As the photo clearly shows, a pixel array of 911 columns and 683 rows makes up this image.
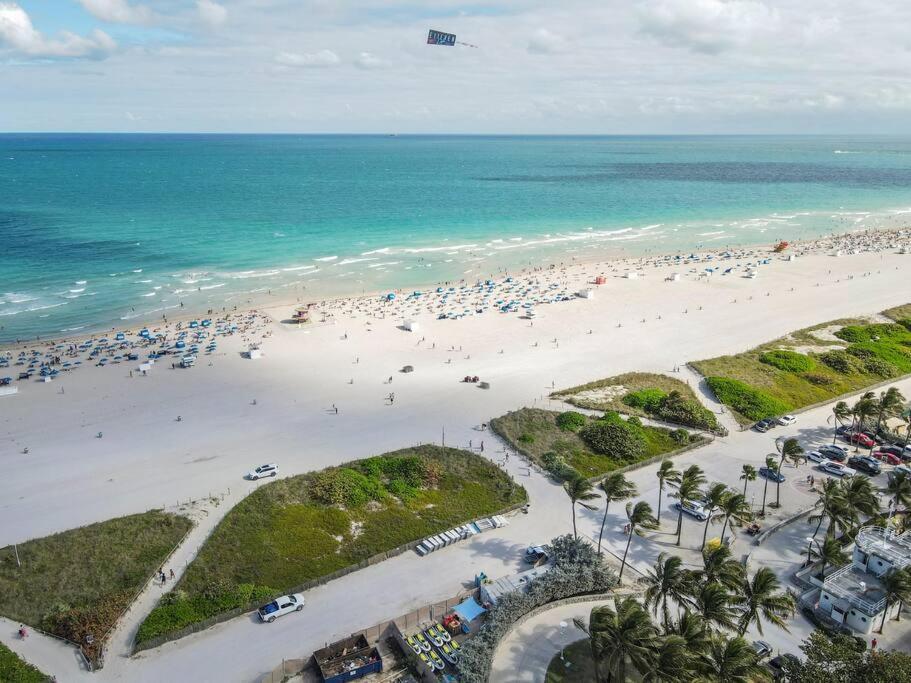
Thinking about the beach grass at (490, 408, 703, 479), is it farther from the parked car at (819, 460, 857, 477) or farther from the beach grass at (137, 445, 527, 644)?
the parked car at (819, 460, 857, 477)

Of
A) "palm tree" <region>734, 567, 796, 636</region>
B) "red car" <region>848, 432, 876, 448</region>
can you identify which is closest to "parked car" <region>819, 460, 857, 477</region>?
"red car" <region>848, 432, 876, 448</region>

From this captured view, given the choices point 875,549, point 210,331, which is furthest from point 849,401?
point 210,331

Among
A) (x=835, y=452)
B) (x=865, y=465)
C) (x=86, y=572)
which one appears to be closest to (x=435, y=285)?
(x=835, y=452)

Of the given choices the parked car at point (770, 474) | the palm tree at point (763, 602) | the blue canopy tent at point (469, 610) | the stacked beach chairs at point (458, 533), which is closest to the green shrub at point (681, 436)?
the parked car at point (770, 474)

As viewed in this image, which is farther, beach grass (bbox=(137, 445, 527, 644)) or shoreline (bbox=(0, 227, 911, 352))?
shoreline (bbox=(0, 227, 911, 352))

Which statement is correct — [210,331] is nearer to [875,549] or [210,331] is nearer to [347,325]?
[347,325]

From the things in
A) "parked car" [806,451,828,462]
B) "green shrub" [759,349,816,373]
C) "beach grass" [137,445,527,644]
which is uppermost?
"green shrub" [759,349,816,373]
